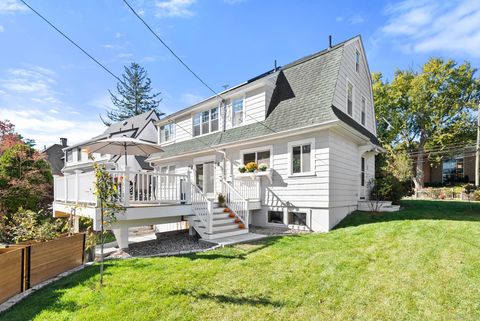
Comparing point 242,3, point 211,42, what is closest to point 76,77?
point 211,42

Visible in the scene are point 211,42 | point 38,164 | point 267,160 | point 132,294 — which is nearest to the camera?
point 132,294

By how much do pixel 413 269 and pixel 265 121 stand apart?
7.45 metres

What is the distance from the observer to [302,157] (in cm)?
938

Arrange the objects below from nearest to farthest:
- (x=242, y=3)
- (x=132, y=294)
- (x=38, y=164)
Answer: (x=132, y=294), (x=242, y=3), (x=38, y=164)

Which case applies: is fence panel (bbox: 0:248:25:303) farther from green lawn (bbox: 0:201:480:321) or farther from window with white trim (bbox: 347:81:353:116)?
window with white trim (bbox: 347:81:353:116)

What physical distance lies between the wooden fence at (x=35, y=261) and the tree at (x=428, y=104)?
30.5m

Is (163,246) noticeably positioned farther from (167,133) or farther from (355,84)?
(355,84)

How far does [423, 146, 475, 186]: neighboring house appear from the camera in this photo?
2692 centimetres

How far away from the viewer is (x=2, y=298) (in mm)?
4156

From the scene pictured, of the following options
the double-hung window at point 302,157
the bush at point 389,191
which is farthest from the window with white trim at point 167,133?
the bush at point 389,191

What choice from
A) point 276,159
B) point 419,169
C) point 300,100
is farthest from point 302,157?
point 419,169

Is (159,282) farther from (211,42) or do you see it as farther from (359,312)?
(211,42)

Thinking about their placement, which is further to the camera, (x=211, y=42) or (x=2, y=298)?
(x=211, y=42)

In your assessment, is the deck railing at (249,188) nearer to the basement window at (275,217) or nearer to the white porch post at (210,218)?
the basement window at (275,217)
